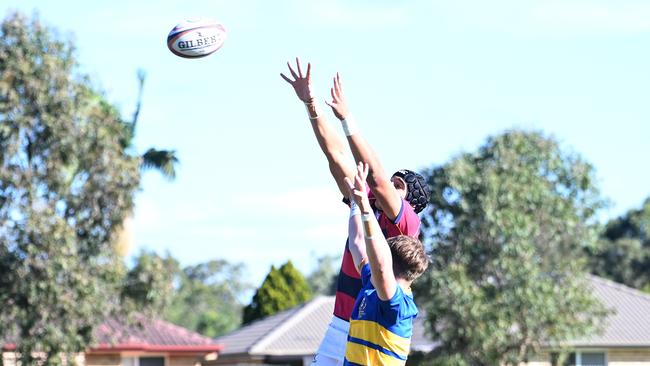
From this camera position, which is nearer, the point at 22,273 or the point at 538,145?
the point at 22,273

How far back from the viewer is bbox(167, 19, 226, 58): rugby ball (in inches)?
442

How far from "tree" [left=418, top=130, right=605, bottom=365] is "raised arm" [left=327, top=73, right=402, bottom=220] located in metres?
28.3

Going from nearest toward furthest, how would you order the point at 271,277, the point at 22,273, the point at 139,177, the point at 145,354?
the point at 22,273 < the point at 139,177 < the point at 145,354 < the point at 271,277

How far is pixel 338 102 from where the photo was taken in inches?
296

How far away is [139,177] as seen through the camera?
99.9ft

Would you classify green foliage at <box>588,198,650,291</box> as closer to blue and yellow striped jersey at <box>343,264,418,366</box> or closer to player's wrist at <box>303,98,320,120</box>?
player's wrist at <box>303,98,320,120</box>

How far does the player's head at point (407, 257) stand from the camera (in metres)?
6.81

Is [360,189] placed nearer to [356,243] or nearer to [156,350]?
[356,243]

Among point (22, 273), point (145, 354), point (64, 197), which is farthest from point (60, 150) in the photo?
point (145, 354)

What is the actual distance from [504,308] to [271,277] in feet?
50.6

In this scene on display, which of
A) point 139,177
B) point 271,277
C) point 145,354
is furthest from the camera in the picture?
point 271,277

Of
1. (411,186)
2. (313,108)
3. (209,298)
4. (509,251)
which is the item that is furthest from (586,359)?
(209,298)

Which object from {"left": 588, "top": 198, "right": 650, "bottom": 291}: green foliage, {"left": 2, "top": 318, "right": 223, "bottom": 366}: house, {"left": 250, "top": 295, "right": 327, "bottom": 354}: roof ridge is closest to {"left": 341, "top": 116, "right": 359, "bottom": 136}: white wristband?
{"left": 2, "top": 318, "right": 223, "bottom": 366}: house

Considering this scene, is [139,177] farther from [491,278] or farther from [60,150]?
[491,278]
